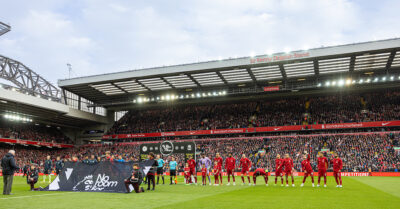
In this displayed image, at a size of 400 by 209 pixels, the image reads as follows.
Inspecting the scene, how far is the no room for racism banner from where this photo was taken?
1549 cm

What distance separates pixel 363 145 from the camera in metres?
38.3

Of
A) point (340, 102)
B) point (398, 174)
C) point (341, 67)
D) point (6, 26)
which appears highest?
point (6, 26)

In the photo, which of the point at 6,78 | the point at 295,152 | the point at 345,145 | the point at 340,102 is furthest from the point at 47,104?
the point at 340,102

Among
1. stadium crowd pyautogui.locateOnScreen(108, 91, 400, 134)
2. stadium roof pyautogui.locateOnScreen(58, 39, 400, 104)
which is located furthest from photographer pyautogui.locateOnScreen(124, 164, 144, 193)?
stadium crowd pyautogui.locateOnScreen(108, 91, 400, 134)

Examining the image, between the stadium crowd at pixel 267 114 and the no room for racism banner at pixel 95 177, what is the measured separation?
35.6 m

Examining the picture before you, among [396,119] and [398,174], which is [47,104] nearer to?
[398,174]

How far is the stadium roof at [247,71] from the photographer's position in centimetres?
3662

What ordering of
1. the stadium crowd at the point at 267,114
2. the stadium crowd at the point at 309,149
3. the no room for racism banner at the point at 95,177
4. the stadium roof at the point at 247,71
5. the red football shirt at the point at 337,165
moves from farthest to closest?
the stadium crowd at the point at 267,114 → the stadium roof at the point at 247,71 → the stadium crowd at the point at 309,149 → the red football shirt at the point at 337,165 → the no room for racism banner at the point at 95,177

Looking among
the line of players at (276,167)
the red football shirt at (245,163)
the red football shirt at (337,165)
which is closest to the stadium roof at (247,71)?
the line of players at (276,167)

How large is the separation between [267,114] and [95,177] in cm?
3846

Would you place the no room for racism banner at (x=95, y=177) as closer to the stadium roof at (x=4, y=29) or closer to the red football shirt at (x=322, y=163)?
the red football shirt at (x=322, y=163)

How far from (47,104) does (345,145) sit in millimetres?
40795

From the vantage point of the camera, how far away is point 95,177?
16.1m

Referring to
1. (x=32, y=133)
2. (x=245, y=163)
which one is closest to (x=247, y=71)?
(x=245, y=163)
